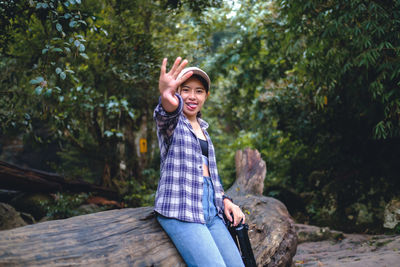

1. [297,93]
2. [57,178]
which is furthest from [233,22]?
[57,178]

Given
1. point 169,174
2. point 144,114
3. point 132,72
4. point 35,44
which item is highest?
point 35,44

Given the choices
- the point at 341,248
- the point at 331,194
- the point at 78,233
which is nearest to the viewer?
the point at 78,233

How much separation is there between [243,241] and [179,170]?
2.62 feet

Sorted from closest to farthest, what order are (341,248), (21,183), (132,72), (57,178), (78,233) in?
(78,233) < (341,248) < (21,183) < (132,72) < (57,178)

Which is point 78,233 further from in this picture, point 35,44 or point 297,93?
point 297,93

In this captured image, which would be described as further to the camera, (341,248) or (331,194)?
(331,194)

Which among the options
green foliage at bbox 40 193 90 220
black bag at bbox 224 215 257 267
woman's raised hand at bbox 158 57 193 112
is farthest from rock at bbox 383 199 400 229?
green foliage at bbox 40 193 90 220

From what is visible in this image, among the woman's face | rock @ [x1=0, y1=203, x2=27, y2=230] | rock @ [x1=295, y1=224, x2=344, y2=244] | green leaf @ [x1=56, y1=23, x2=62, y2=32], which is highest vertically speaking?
green leaf @ [x1=56, y1=23, x2=62, y2=32]

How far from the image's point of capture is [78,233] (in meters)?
1.97

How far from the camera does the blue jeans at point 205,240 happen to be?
189 centimetres

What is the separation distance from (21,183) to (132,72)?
2.86 metres

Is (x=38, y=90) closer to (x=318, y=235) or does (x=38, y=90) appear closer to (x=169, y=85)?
(x=169, y=85)

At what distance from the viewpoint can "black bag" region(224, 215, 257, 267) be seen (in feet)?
7.74

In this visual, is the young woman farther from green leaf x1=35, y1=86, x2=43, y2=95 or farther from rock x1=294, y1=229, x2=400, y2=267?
rock x1=294, y1=229, x2=400, y2=267
